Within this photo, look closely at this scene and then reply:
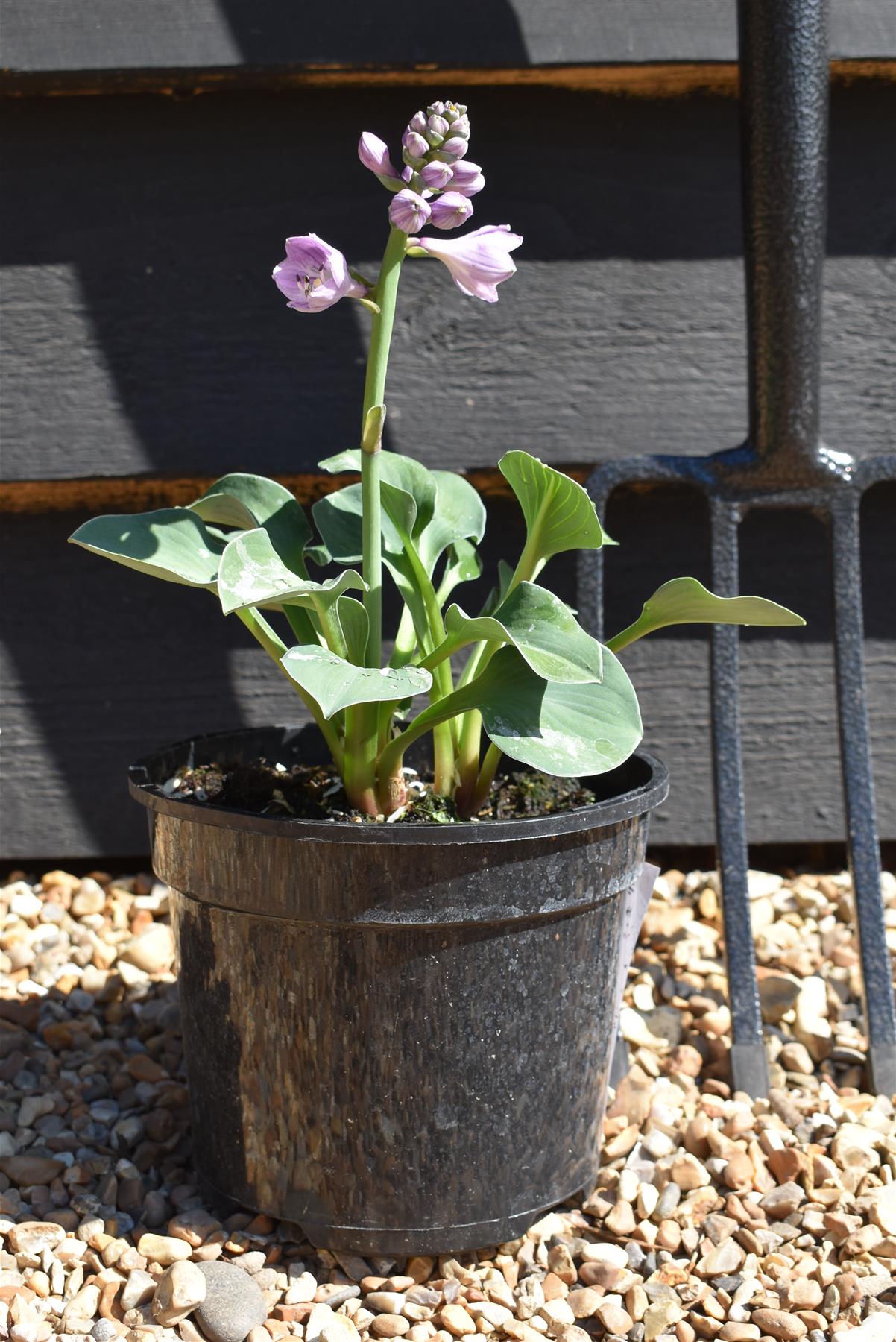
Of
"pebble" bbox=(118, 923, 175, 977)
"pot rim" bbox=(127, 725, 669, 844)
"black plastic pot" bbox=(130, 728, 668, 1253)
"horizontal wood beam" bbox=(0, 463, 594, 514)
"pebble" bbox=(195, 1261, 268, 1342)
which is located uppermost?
"horizontal wood beam" bbox=(0, 463, 594, 514)

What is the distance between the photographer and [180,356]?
1406 mm

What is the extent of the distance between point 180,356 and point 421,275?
32 centimetres

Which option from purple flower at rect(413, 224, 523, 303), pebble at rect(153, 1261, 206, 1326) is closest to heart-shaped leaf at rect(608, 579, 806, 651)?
purple flower at rect(413, 224, 523, 303)

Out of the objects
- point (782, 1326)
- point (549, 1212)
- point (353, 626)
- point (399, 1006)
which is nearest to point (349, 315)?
point (353, 626)

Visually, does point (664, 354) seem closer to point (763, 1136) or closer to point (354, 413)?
point (354, 413)

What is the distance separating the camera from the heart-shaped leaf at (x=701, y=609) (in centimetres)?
78

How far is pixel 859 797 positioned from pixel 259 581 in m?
0.79

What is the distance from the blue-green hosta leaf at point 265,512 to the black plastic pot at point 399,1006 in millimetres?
245

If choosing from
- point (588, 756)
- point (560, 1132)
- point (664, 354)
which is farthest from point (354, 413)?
point (560, 1132)

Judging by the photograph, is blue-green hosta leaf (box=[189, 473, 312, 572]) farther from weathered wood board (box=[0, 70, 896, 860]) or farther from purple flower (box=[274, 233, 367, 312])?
weathered wood board (box=[0, 70, 896, 860])

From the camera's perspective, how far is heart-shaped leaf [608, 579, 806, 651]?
30.7 inches

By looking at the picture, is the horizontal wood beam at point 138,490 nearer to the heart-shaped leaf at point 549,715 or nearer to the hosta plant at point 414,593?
the hosta plant at point 414,593

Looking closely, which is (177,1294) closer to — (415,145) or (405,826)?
(405,826)

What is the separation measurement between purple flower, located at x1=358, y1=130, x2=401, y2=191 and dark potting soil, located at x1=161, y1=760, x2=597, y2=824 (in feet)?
1.55
